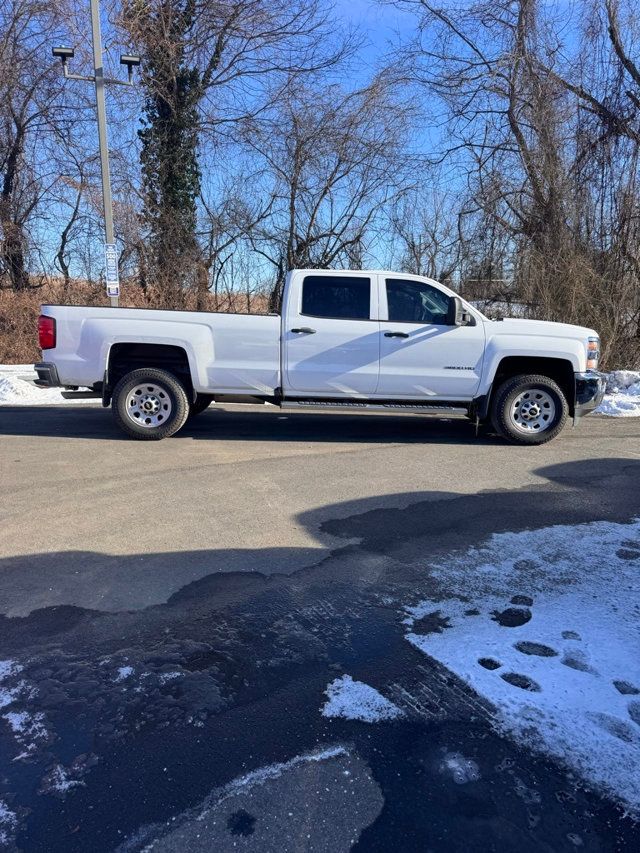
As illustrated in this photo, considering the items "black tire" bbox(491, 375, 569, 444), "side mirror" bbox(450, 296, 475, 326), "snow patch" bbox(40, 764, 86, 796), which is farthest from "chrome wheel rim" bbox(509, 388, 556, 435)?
"snow patch" bbox(40, 764, 86, 796)

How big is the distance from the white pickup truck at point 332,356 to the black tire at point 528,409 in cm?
1

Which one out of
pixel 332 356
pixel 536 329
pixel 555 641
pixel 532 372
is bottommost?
pixel 555 641

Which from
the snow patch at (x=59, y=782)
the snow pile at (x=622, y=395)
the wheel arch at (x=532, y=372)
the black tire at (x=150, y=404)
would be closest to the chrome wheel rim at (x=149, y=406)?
the black tire at (x=150, y=404)

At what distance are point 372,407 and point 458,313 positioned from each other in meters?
1.59

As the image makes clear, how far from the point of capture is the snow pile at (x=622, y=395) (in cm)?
1047

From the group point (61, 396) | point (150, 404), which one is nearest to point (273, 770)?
point (150, 404)

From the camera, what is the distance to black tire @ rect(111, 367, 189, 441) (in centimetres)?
751

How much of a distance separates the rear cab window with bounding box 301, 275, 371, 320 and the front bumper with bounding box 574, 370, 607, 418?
284 cm

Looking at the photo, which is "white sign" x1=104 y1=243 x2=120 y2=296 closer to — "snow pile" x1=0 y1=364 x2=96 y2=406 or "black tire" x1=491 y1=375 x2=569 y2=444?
"snow pile" x1=0 y1=364 x2=96 y2=406

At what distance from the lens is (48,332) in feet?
23.9

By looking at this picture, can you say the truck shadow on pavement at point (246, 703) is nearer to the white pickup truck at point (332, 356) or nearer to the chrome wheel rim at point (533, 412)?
the white pickup truck at point (332, 356)

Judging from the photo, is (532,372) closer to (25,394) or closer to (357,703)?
(357,703)

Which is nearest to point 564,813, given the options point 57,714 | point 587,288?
point 57,714

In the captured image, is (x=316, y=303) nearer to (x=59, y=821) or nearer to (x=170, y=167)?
(x=59, y=821)
